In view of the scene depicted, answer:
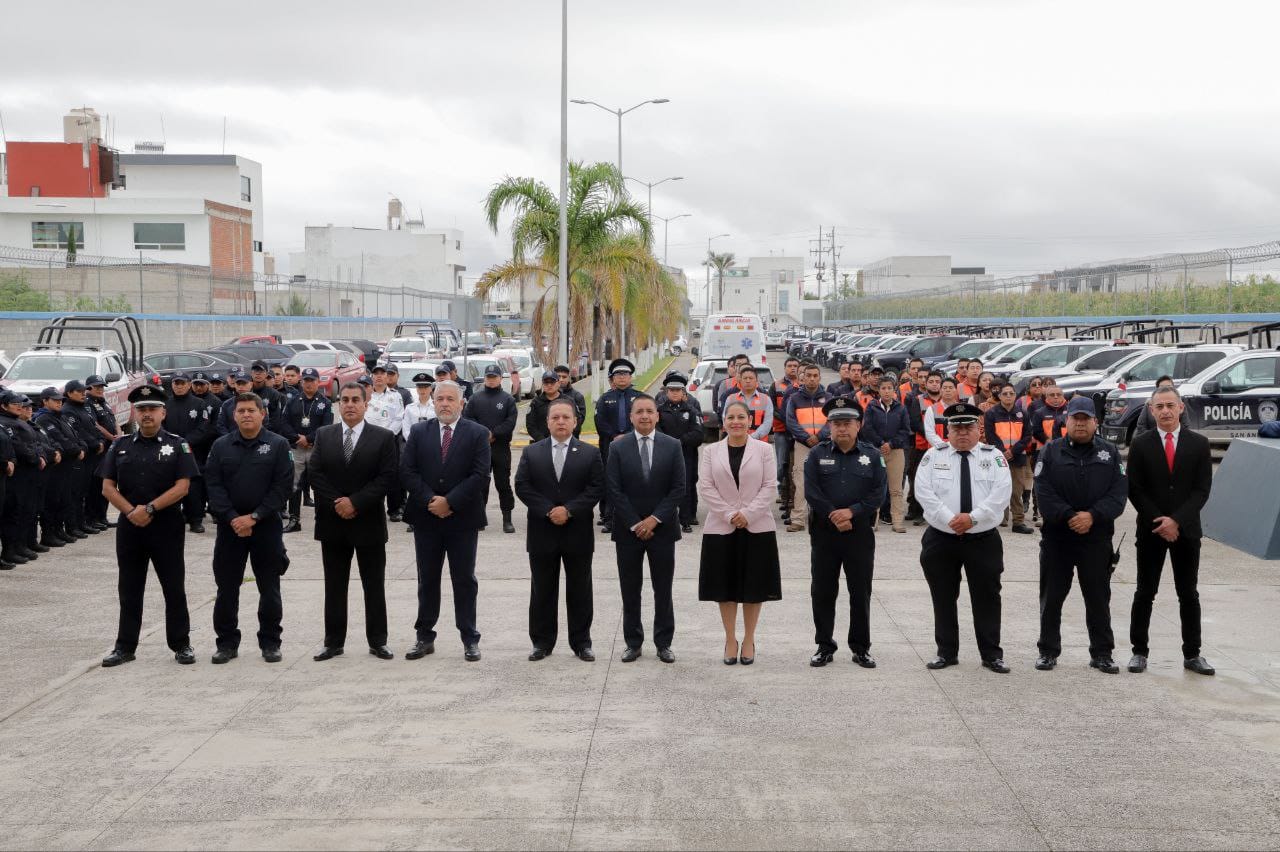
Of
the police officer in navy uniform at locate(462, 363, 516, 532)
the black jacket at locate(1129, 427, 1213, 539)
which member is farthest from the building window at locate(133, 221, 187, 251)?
the black jacket at locate(1129, 427, 1213, 539)

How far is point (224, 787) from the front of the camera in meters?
6.59

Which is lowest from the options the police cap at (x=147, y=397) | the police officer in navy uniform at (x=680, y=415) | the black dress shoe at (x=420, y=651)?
the black dress shoe at (x=420, y=651)

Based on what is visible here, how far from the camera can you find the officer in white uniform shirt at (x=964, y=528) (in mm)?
8617

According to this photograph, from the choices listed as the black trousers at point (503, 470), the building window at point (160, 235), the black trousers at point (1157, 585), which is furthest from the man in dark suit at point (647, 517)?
the building window at point (160, 235)

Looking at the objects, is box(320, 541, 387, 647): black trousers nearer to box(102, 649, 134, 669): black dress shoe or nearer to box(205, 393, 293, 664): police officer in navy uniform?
box(205, 393, 293, 664): police officer in navy uniform

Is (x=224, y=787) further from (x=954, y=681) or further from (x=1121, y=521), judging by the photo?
(x=1121, y=521)

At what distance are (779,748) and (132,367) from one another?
22638mm

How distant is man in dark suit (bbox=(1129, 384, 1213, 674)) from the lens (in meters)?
8.68

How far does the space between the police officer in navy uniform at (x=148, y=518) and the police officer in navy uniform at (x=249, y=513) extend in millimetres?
243

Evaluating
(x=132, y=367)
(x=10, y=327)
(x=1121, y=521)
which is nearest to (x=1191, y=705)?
(x=1121, y=521)

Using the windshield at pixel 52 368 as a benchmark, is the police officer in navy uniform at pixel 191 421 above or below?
below

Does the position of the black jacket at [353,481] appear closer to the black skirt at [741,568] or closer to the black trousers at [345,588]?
the black trousers at [345,588]

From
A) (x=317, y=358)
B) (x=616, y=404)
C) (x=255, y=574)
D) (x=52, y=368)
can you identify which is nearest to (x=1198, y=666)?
(x=255, y=574)

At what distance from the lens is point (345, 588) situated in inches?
365
